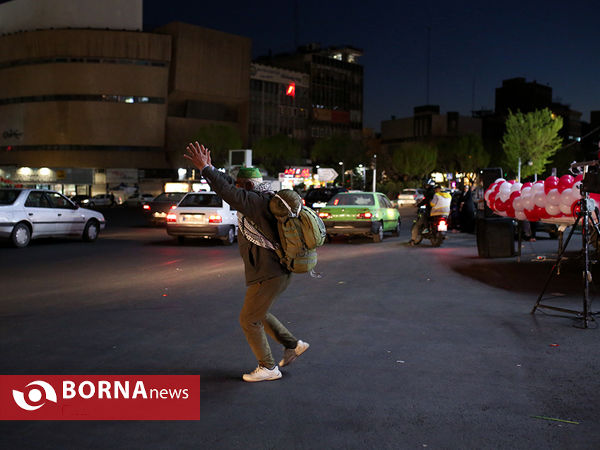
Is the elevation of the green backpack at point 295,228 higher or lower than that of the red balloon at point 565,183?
lower

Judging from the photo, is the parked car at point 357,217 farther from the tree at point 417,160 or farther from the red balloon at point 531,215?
the tree at point 417,160

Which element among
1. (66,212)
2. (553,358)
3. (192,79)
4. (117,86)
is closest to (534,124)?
(192,79)

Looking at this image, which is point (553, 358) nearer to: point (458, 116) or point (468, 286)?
point (468, 286)

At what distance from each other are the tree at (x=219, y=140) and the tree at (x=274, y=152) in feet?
11.9

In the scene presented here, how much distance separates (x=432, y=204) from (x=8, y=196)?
38.5ft

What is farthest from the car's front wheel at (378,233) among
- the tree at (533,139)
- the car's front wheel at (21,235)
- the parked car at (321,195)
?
the tree at (533,139)

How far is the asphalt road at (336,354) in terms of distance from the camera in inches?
172

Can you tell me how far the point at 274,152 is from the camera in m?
87.4

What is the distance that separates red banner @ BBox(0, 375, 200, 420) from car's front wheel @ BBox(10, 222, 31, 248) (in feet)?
42.9

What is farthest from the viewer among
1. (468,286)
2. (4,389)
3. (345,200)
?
→ (345,200)

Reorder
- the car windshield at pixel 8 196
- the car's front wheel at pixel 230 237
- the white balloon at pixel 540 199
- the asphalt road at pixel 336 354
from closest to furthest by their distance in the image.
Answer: the asphalt road at pixel 336 354
the white balloon at pixel 540 199
the car windshield at pixel 8 196
the car's front wheel at pixel 230 237

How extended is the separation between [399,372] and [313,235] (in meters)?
1.51

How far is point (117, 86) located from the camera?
3378 inches

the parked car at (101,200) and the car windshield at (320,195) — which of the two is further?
the parked car at (101,200)
